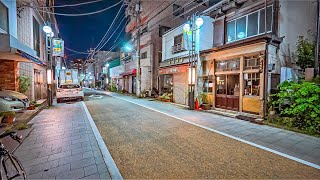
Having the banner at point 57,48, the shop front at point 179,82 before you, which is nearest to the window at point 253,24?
the shop front at point 179,82

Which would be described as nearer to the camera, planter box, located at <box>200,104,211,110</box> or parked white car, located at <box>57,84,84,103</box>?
planter box, located at <box>200,104,211,110</box>

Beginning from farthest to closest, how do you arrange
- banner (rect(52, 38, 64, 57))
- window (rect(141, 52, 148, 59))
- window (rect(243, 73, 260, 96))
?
window (rect(141, 52, 148, 59)) < banner (rect(52, 38, 64, 57)) < window (rect(243, 73, 260, 96))

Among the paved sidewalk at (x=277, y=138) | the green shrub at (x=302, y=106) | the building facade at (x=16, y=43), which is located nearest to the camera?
the paved sidewalk at (x=277, y=138)

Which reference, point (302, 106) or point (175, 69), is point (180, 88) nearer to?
point (175, 69)

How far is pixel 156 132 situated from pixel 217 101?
7.73m

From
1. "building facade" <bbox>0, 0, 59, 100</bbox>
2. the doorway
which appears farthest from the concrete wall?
the doorway

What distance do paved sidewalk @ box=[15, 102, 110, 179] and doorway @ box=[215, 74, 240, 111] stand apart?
9.52 meters

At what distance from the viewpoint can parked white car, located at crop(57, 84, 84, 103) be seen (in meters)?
17.7

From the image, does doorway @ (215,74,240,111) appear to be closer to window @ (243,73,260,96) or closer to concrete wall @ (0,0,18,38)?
window @ (243,73,260,96)

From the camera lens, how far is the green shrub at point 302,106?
7.51 m

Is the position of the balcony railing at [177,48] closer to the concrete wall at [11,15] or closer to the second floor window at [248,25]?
the second floor window at [248,25]

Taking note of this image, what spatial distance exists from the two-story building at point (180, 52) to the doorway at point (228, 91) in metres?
2.12

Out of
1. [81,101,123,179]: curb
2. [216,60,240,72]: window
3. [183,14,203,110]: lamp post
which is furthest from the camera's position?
[183,14,203,110]: lamp post

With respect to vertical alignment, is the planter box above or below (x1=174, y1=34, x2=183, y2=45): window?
below
